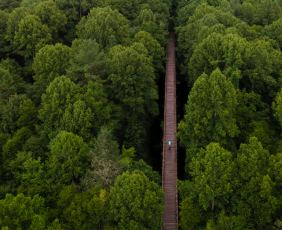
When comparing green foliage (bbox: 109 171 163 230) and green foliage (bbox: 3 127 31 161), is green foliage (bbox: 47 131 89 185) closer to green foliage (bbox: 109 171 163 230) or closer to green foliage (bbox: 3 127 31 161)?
green foliage (bbox: 109 171 163 230)

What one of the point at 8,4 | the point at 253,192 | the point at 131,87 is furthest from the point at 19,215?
the point at 8,4

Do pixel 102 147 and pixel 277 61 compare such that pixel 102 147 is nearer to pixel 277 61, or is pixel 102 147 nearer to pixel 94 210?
pixel 94 210

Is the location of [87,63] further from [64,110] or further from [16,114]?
[16,114]

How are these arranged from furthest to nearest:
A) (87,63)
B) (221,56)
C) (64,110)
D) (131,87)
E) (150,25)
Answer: (150,25) < (221,56) < (131,87) < (87,63) < (64,110)

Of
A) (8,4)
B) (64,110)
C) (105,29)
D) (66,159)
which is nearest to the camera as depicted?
(66,159)

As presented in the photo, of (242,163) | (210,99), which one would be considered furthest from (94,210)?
(210,99)
